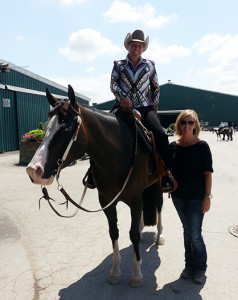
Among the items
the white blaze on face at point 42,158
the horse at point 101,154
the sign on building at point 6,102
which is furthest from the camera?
the sign on building at point 6,102

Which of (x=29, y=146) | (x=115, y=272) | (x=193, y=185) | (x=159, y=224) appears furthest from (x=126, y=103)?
(x=29, y=146)

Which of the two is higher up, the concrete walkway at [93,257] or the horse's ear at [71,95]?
the horse's ear at [71,95]

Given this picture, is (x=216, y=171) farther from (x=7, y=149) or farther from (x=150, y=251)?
(x=7, y=149)

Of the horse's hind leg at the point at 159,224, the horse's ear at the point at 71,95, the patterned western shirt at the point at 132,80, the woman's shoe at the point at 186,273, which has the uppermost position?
the patterned western shirt at the point at 132,80

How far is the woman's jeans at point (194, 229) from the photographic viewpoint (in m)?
3.04

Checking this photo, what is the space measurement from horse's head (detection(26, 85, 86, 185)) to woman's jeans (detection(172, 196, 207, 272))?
157 cm

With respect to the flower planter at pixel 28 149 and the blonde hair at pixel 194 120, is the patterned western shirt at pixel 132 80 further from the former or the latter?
the flower planter at pixel 28 149

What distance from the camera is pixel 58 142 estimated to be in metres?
2.15

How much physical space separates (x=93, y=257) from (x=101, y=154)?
182 centimetres

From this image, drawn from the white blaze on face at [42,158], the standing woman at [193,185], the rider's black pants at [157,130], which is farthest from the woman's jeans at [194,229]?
the white blaze on face at [42,158]

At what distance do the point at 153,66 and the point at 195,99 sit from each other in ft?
158

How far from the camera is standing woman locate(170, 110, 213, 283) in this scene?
2992 millimetres

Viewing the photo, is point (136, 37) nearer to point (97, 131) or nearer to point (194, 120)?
point (194, 120)

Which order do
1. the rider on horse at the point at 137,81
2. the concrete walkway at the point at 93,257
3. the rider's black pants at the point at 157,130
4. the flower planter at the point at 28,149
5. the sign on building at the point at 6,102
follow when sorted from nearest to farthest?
the concrete walkway at the point at 93,257 < the rider's black pants at the point at 157,130 < the rider on horse at the point at 137,81 < the flower planter at the point at 28,149 < the sign on building at the point at 6,102
